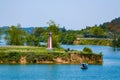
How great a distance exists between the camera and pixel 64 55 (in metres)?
107

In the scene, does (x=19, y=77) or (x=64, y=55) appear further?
(x=64, y=55)

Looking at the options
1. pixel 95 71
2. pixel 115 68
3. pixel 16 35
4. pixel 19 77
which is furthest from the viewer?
pixel 16 35

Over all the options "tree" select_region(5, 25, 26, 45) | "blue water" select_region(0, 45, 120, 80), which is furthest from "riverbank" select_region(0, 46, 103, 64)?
"tree" select_region(5, 25, 26, 45)

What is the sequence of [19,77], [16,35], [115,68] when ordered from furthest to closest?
1. [16,35]
2. [115,68]
3. [19,77]

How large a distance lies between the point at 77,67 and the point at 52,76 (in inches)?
594

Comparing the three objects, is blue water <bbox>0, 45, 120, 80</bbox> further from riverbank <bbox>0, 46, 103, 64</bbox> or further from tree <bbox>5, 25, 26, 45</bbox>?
tree <bbox>5, 25, 26, 45</bbox>

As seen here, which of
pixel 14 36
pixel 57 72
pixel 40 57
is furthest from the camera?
pixel 14 36

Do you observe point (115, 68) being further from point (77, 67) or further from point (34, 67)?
point (34, 67)

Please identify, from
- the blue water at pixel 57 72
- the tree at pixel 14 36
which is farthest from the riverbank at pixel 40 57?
the tree at pixel 14 36

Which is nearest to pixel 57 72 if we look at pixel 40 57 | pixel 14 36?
pixel 40 57

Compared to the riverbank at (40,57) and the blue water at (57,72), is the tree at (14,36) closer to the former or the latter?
the riverbank at (40,57)

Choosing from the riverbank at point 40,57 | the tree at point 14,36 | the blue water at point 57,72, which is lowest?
the blue water at point 57,72

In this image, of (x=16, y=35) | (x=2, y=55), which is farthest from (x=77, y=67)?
(x=16, y=35)

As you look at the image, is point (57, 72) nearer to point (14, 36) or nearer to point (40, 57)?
point (40, 57)
